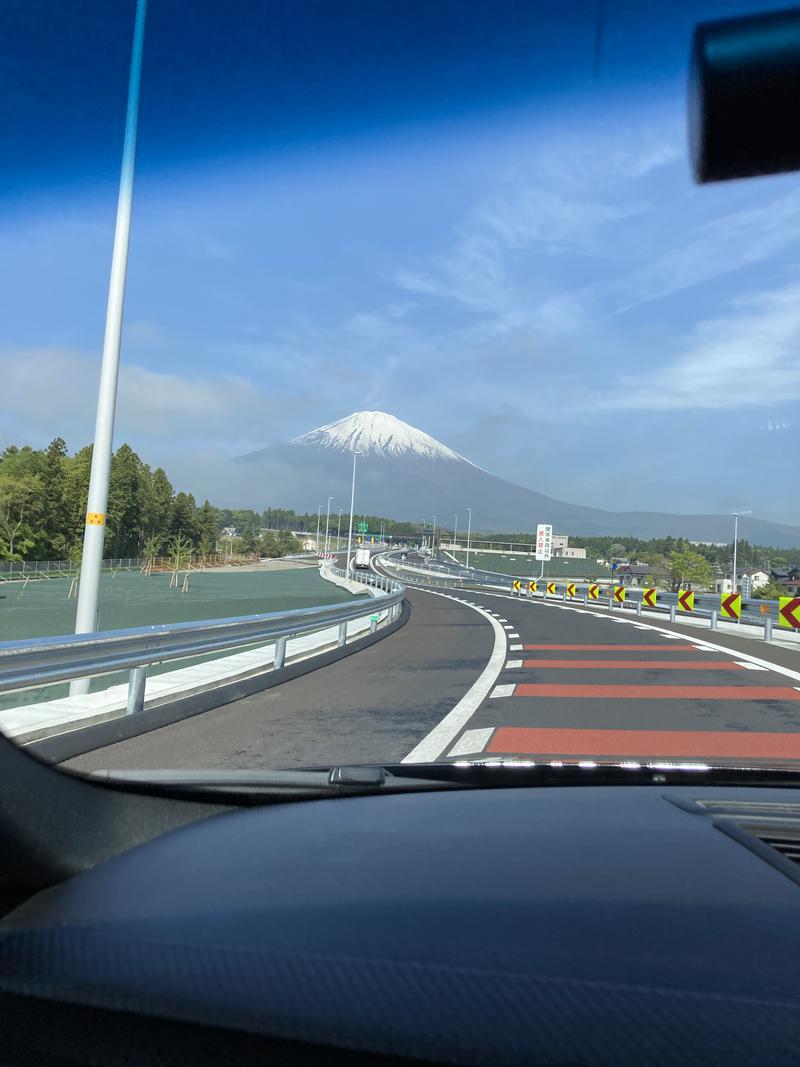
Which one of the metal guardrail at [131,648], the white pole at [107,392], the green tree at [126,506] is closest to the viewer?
the metal guardrail at [131,648]

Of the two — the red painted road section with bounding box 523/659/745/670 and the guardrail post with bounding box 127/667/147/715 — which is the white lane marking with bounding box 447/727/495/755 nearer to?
the guardrail post with bounding box 127/667/147/715

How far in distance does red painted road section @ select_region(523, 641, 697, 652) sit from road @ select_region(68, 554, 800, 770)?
138 millimetres

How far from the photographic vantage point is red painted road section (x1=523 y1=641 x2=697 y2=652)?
18.2m

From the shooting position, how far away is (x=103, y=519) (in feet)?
33.9

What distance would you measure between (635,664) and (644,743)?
7.93 m

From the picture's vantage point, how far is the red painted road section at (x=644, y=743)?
23.4 ft

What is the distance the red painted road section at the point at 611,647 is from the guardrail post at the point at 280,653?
272 inches

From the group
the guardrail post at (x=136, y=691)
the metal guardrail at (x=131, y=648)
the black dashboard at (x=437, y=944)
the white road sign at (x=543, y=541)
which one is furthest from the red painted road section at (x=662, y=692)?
the white road sign at (x=543, y=541)

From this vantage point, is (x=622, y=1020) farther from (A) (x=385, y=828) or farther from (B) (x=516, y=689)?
(B) (x=516, y=689)

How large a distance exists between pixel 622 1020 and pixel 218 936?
2.83ft

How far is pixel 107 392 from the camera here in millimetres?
10500

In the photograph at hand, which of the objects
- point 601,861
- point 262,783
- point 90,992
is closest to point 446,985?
point 90,992

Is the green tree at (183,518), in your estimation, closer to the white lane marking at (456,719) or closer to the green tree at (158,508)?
the green tree at (158,508)

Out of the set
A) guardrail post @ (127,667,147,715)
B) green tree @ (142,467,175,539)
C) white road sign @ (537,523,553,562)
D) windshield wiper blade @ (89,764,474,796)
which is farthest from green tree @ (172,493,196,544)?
windshield wiper blade @ (89,764,474,796)
